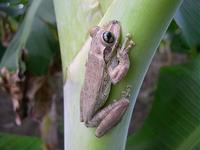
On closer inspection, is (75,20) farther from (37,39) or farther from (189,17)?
(37,39)

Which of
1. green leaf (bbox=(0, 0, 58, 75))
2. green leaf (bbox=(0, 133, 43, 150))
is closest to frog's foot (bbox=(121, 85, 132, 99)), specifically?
green leaf (bbox=(0, 133, 43, 150))

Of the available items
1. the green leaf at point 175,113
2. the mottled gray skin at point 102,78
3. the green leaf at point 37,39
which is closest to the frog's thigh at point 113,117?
the mottled gray skin at point 102,78

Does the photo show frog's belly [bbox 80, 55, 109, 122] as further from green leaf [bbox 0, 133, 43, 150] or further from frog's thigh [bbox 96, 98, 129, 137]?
green leaf [bbox 0, 133, 43, 150]

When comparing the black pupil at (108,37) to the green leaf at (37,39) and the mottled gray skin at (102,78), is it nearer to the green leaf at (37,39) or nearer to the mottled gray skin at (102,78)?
the mottled gray skin at (102,78)

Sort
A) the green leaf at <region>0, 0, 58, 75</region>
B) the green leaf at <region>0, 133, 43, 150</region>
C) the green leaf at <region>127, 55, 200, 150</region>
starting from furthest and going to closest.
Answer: the green leaf at <region>0, 0, 58, 75</region>
the green leaf at <region>0, 133, 43, 150</region>
the green leaf at <region>127, 55, 200, 150</region>

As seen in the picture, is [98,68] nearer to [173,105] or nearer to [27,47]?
[173,105]

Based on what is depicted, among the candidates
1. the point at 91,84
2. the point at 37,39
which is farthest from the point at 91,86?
the point at 37,39

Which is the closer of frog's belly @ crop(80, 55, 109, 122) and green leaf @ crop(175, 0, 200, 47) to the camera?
frog's belly @ crop(80, 55, 109, 122)
